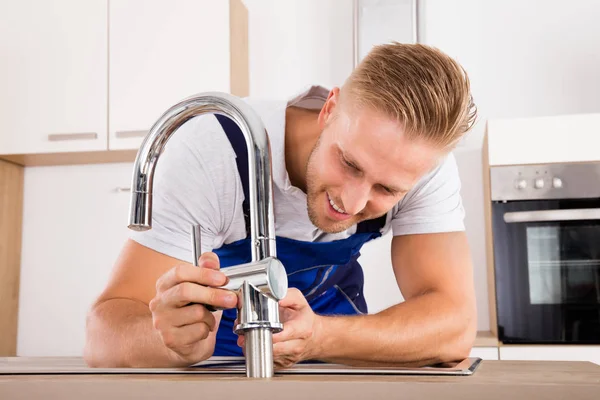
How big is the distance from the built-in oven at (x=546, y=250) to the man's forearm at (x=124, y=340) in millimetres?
1566

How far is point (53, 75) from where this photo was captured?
2.85 m

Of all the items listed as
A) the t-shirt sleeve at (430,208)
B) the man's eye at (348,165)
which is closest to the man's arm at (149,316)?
the man's eye at (348,165)

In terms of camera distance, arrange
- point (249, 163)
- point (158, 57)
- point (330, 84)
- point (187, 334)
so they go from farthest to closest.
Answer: point (330, 84), point (158, 57), point (187, 334), point (249, 163)

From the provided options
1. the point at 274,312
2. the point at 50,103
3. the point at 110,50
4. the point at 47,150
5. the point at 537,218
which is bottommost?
the point at 274,312

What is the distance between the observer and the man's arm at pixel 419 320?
114 centimetres

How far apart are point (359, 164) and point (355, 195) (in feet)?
0.18

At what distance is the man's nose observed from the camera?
1.18 metres

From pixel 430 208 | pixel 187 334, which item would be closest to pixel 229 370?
pixel 187 334

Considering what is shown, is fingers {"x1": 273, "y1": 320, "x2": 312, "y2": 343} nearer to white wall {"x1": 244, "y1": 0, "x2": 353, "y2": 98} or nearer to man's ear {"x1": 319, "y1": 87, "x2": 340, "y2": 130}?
man's ear {"x1": 319, "y1": 87, "x2": 340, "y2": 130}

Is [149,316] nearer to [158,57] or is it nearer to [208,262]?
Answer: [208,262]

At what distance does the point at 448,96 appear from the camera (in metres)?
1.15

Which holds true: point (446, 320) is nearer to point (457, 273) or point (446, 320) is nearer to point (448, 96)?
point (457, 273)

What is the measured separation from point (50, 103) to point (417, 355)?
214 cm

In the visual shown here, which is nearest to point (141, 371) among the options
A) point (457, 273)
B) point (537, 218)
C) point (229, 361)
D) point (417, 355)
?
point (229, 361)
